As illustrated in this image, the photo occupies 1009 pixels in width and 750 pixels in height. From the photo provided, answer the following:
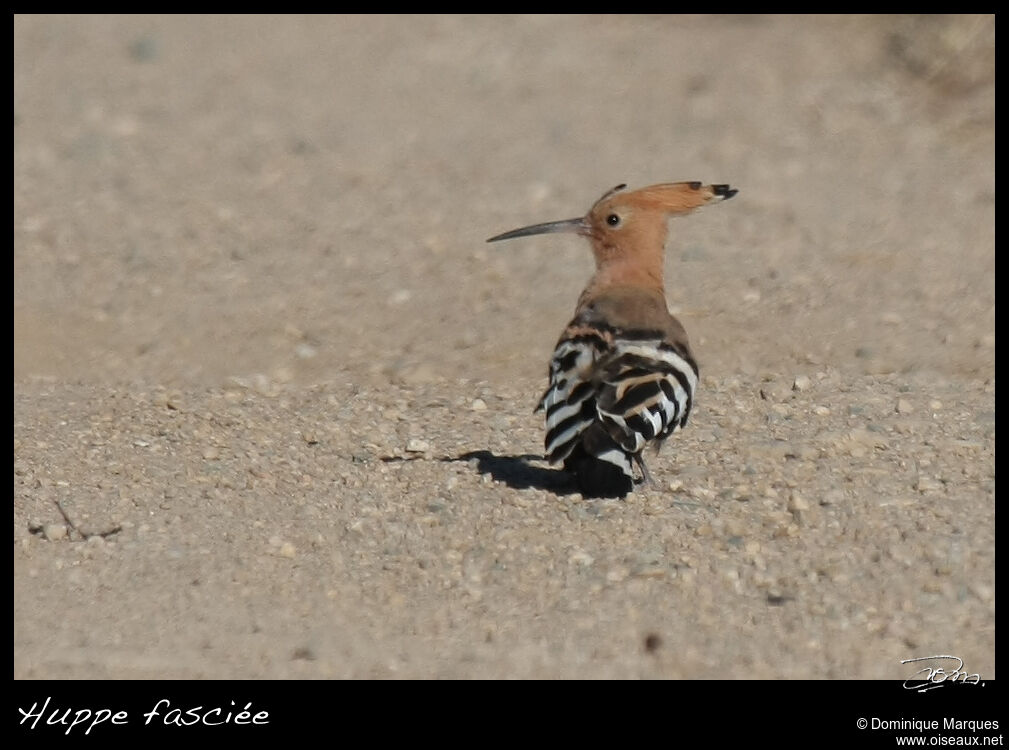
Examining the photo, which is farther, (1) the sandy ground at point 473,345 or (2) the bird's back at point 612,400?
(2) the bird's back at point 612,400

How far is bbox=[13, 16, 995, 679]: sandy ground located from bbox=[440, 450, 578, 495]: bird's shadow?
0.06ft

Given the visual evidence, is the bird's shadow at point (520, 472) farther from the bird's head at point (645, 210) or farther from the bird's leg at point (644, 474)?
the bird's head at point (645, 210)

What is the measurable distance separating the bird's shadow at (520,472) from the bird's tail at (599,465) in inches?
8.0

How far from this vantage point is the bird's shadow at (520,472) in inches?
205

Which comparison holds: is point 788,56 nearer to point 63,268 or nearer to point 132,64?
point 132,64

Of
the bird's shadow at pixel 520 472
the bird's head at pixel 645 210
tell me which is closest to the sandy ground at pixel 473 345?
the bird's shadow at pixel 520 472

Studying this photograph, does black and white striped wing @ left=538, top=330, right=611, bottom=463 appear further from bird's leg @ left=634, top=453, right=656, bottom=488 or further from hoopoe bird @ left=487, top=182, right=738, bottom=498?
bird's leg @ left=634, top=453, right=656, bottom=488

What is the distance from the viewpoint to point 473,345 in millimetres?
6852

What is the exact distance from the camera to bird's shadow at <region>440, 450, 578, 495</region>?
17.1 ft

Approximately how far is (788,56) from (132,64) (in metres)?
4.56
